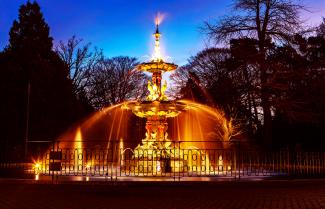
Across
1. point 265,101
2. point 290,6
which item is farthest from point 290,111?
point 290,6

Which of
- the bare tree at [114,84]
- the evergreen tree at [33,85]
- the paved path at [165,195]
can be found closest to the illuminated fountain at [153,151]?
the paved path at [165,195]

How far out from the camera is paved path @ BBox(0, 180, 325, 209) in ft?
35.8

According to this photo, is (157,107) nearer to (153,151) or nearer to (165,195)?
(153,151)

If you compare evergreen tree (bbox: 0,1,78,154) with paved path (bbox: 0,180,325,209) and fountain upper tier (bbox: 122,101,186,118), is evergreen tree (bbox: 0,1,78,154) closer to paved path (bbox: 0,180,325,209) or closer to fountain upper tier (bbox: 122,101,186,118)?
fountain upper tier (bbox: 122,101,186,118)

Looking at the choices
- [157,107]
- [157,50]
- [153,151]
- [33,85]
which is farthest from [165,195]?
[33,85]

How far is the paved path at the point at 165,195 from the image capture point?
1090 centimetres

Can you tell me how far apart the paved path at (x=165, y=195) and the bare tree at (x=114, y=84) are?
3679 centimetres

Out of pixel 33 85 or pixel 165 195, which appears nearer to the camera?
pixel 165 195

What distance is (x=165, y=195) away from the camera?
13125 mm

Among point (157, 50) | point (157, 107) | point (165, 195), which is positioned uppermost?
point (157, 50)

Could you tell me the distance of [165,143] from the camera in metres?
21.0

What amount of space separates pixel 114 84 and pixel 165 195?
39544 mm

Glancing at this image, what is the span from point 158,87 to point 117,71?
3132 centimetres

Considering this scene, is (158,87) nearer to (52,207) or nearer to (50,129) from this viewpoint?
(52,207)
